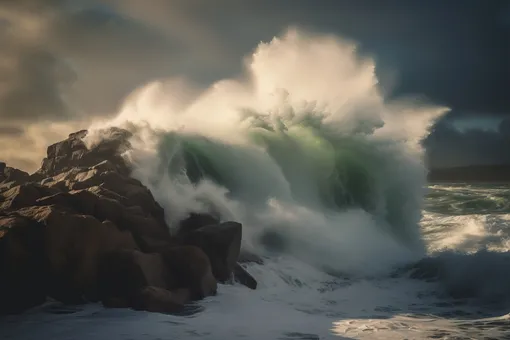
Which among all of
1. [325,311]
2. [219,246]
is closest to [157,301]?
[219,246]

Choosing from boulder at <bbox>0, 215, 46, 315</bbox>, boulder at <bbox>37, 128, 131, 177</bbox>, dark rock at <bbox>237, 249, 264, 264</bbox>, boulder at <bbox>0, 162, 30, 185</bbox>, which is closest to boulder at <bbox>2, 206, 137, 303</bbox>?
boulder at <bbox>0, 215, 46, 315</bbox>

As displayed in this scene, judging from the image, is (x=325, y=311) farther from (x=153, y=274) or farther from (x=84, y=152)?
(x=84, y=152)

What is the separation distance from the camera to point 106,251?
768 cm

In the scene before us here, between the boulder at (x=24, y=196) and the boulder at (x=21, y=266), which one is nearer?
the boulder at (x=21, y=266)

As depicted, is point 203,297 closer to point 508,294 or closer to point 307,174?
point 508,294

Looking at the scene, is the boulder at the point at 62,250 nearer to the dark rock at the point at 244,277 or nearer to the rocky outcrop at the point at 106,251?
the rocky outcrop at the point at 106,251

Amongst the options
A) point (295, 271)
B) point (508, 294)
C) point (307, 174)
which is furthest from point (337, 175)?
point (508, 294)

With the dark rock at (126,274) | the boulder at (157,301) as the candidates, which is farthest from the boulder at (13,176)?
the boulder at (157,301)

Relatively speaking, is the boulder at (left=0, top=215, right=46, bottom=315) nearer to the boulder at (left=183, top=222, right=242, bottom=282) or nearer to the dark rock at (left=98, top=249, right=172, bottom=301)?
the dark rock at (left=98, top=249, right=172, bottom=301)

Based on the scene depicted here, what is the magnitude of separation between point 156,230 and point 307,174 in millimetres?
8410

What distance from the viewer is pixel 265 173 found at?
48.2ft

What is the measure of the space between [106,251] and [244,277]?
2.90 metres

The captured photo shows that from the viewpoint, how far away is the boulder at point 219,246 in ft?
29.5

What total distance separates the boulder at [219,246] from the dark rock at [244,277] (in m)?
0.19
